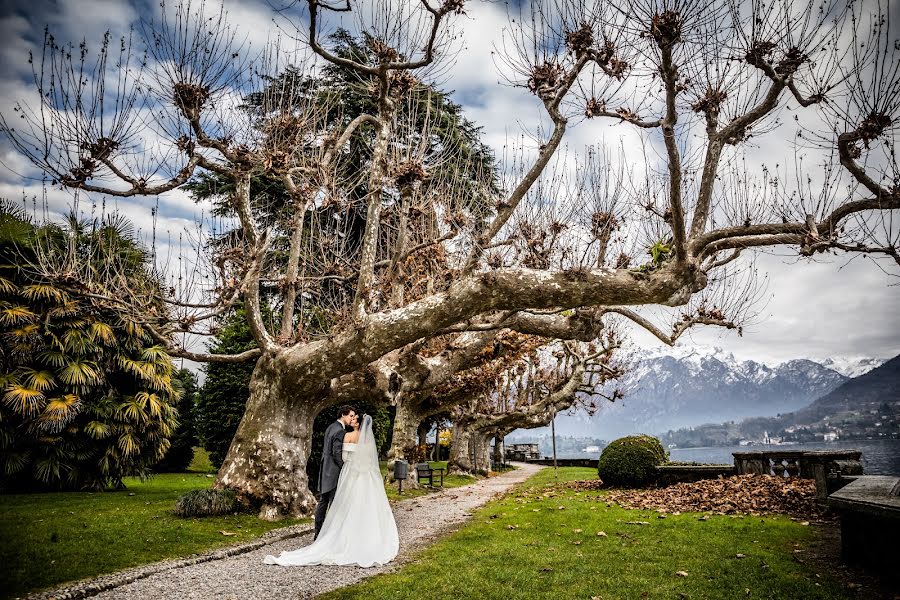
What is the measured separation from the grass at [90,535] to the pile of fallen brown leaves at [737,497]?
9.32 m

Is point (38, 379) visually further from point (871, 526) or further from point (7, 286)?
point (871, 526)

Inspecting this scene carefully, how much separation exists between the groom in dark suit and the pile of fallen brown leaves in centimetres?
770

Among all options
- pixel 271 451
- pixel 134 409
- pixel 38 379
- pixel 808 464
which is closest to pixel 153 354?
pixel 134 409

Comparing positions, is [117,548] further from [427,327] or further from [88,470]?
[88,470]

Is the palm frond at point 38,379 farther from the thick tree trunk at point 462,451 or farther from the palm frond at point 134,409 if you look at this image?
the thick tree trunk at point 462,451

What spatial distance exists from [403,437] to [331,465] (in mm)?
9314

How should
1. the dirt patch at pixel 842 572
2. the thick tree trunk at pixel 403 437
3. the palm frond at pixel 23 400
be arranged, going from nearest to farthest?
the dirt patch at pixel 842 572 → the palm frond at pixel 23 400 → the thick tree trunk at pixel 403 437

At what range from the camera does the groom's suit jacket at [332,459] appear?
30.4ft

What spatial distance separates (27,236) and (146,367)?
459cm

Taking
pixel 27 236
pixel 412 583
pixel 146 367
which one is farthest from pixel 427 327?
pixel 27 236

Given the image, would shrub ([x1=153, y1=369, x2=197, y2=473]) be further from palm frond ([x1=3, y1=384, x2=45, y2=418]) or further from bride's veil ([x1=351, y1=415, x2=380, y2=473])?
bride's veil ([x1=351, y1=415, x2=380, y2=473])

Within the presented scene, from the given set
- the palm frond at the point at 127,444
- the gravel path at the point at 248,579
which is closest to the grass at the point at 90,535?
the gravel path at the point at 248,579

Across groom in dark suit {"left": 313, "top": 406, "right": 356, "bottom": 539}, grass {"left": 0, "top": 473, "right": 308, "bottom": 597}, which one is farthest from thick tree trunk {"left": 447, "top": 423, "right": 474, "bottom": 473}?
groom in dark suit {"left": 313, "top": 406, "right": 356, "bottom": 539}

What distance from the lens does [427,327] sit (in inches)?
423
